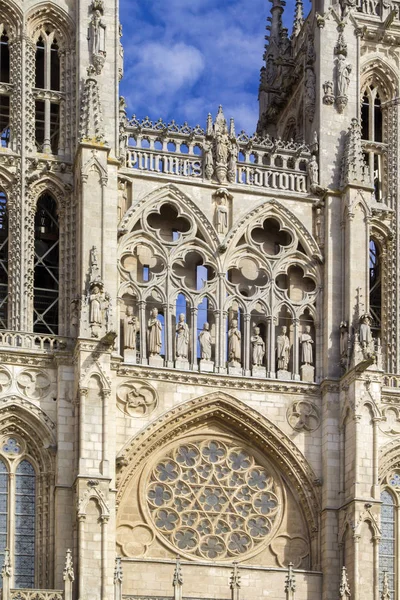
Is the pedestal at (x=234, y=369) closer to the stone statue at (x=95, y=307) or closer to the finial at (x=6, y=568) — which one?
the stone statue at (x=95, y=307)

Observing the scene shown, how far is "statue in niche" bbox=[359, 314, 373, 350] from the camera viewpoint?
1502 inches

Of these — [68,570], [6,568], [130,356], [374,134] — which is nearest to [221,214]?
[130,356]

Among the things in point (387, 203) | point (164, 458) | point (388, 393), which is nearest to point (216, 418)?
point (164, 458)

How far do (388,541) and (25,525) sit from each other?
782 centimetres

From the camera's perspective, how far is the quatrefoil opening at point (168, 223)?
129 ft

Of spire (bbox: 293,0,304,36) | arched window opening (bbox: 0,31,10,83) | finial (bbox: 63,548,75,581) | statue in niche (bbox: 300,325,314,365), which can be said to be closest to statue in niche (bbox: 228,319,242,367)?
statue in niche (bbox: 300,325,314,365)

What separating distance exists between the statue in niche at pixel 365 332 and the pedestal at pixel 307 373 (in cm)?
138

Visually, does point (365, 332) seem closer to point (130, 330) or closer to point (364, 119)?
point (130, 330)

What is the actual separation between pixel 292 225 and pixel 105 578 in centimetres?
935

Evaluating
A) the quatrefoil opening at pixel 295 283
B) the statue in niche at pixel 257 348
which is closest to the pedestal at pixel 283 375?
the statue in niche at pixel 257 348

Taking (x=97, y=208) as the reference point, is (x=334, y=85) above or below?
above

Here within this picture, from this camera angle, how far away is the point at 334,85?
41125 mm

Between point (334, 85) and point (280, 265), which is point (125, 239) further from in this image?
point (334, 85)

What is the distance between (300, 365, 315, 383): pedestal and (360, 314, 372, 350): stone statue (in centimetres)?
139
